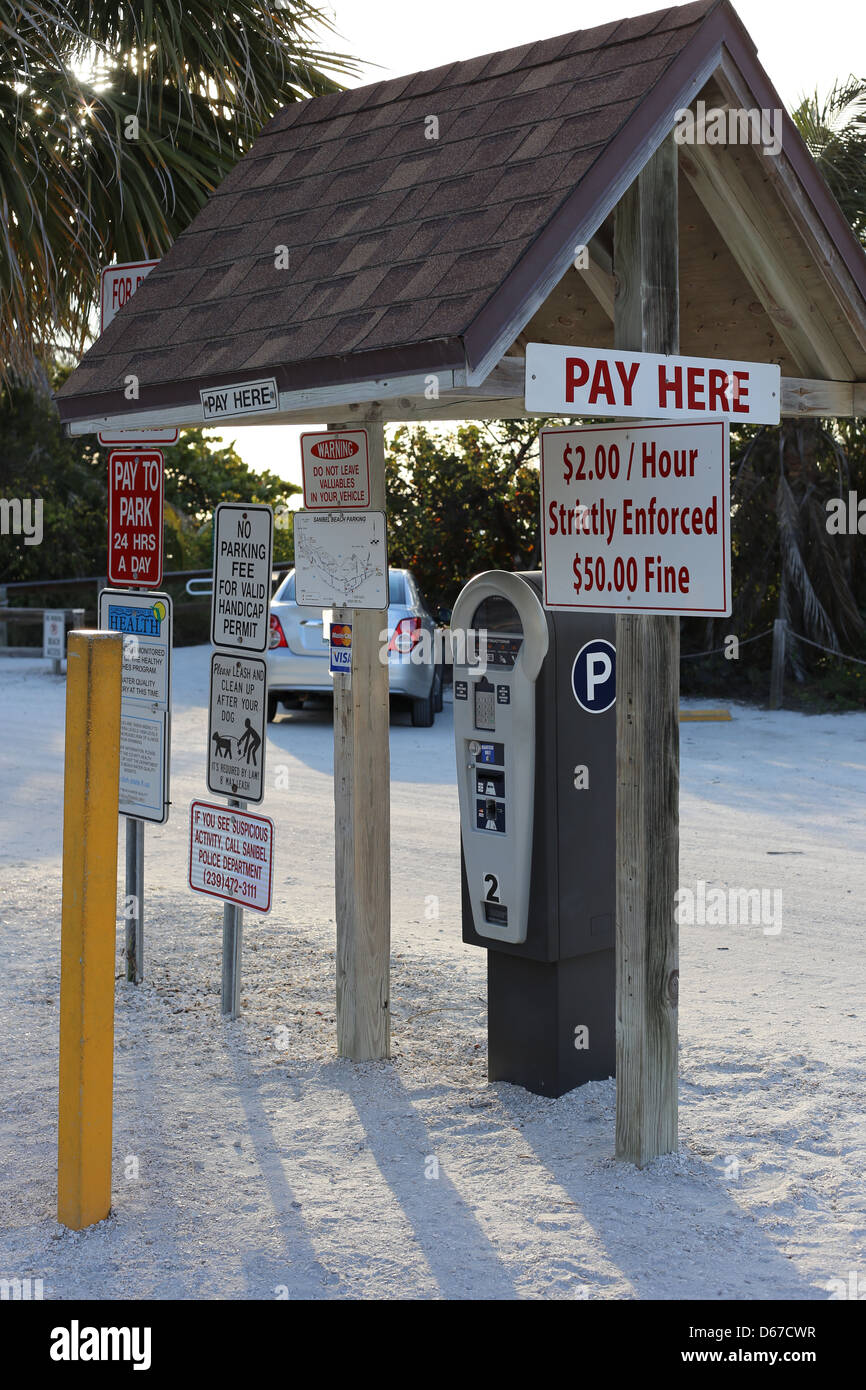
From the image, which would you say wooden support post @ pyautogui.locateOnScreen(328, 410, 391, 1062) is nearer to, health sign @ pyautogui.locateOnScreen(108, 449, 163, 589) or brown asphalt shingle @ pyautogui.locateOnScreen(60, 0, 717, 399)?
brown asphalt shingle @ pyautogui.locateOnScreen(60, 0, 717, 399)

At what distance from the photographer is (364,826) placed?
16.6ft

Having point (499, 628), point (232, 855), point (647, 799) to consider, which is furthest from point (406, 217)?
point (232, 855)

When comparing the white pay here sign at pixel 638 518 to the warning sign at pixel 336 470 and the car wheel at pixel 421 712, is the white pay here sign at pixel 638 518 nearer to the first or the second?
the warning sign at pixel 336 470

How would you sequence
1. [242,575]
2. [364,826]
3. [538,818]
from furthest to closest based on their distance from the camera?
[242,575]
[364,826]
[538,818]

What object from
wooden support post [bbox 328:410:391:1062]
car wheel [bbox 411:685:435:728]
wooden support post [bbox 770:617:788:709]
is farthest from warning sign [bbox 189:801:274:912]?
wooden support post [bbox 770:617:788:709]

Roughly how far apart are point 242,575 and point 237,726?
1.95 feet

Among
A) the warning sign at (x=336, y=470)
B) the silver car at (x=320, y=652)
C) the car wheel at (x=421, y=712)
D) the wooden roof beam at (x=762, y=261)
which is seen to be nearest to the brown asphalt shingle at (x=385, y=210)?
the wooden roof beam at (x=762, y=261)

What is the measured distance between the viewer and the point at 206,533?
27.9 m

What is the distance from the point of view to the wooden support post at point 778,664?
14.1m

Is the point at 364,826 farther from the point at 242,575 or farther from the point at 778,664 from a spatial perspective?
the point at 778,664

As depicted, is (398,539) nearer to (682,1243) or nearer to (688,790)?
(688,790)

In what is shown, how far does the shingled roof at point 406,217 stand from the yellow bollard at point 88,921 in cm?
102

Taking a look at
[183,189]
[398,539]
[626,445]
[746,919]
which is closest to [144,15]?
[183,189]
